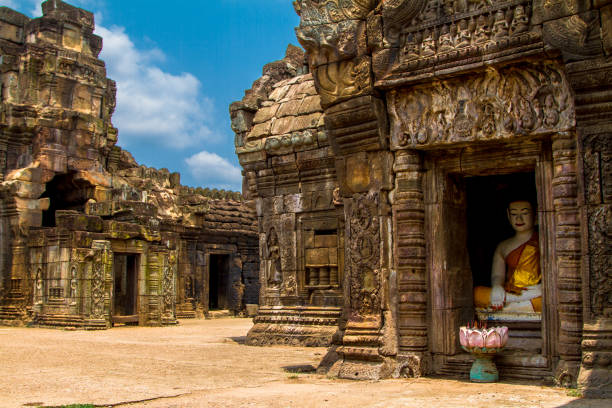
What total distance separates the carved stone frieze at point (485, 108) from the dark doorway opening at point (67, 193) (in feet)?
54.7

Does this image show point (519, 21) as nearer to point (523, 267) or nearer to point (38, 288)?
point (523, 267)

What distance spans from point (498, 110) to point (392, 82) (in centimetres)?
124

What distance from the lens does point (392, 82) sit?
7.48 meters

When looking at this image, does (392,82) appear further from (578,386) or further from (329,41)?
(578,386)

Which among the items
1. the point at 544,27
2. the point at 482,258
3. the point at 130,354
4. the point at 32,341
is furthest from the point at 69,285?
the point at 544,27

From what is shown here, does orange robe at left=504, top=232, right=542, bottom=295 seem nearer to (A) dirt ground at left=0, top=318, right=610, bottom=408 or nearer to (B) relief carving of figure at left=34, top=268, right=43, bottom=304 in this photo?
(A) dirt ground at left=0, top=318, right=610, bottom=408

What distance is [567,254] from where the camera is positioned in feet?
21.2

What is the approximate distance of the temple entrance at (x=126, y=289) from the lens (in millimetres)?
18750

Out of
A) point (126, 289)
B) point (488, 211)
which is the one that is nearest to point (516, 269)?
point (488, 211)

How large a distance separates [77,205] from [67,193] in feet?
2.15

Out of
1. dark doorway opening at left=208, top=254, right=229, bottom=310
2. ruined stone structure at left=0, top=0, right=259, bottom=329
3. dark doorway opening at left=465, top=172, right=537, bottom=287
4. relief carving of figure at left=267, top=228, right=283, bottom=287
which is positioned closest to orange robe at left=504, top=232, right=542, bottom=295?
dark doorway opening at left=465, top=172, right=537, bottom=287

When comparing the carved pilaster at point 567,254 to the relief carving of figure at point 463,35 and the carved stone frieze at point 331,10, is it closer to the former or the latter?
the relief carving of figure at point 463,35

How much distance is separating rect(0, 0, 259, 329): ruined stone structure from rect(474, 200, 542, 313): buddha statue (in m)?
12.0

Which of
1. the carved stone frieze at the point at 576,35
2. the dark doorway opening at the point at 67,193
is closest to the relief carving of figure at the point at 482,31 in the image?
the carved stone frieze at the point at 576,35
